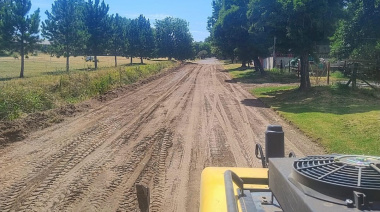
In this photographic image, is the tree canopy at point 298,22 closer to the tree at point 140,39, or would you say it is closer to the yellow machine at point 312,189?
the yellow machine at point 312,189

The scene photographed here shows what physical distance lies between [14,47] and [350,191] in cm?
4937

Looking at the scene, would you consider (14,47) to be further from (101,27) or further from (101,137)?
(101,137)

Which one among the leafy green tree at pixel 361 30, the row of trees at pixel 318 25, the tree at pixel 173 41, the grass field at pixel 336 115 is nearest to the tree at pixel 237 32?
the row of trees at pixel 318 25

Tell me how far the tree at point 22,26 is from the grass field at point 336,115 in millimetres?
32350

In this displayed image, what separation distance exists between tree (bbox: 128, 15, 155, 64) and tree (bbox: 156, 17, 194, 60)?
25.0 ft

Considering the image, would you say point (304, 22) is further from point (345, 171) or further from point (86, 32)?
point (86, 32)

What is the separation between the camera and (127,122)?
12.8 meters

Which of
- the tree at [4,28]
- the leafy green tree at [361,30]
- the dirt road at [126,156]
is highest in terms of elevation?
the tree at [4,28]

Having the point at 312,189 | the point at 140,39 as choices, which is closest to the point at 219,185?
the point at 312,189

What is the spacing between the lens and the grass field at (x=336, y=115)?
379 inches

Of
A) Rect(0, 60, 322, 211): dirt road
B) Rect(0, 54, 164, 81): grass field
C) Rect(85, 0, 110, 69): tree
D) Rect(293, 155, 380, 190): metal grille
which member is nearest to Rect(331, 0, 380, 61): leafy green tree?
Rect(0, 60, 322, 211): dirt road

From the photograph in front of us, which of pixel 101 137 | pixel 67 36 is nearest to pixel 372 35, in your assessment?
pixel 101 137

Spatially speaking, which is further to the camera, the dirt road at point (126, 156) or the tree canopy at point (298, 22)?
the tree canopy at point (298, 22)

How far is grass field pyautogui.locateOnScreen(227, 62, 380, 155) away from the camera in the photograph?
9617mm
